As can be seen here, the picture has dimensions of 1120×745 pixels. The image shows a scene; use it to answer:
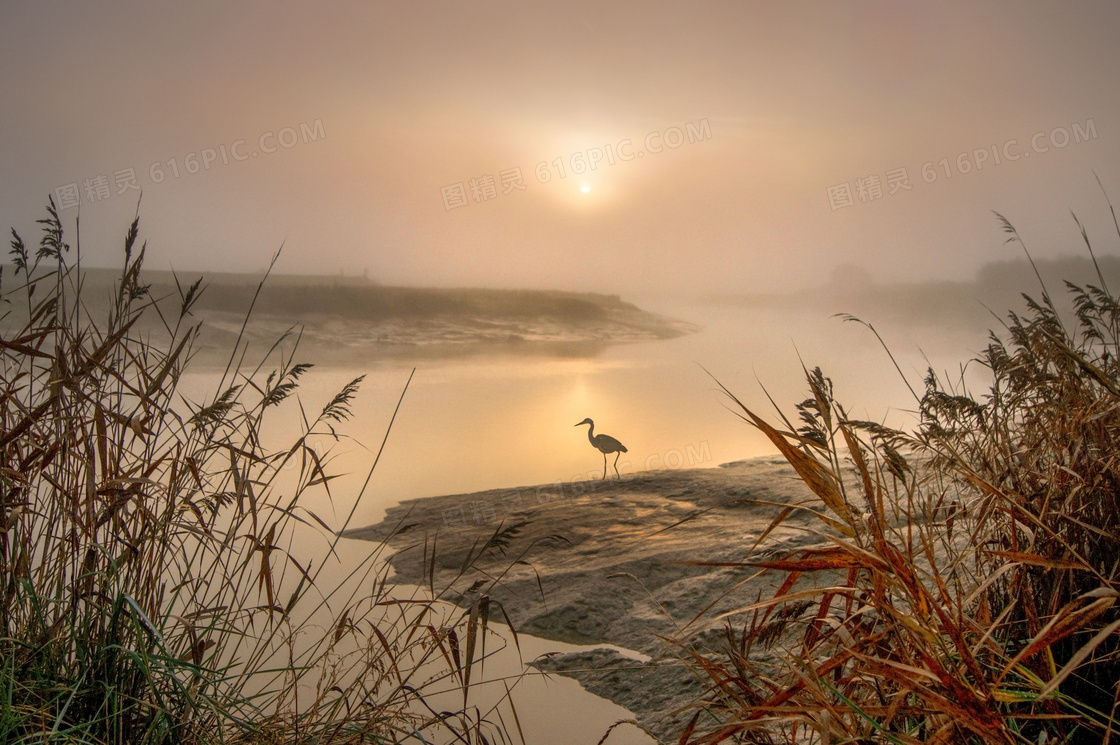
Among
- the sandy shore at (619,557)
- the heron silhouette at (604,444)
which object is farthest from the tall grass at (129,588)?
the heron silhouette at (604,444)

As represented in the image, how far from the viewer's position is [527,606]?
85.4 inches

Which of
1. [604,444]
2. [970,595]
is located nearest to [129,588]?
[970,595]

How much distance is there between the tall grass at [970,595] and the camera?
85 cm

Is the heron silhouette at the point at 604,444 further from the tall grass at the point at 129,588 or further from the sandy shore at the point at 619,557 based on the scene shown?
the tall grass at the point at 129,588

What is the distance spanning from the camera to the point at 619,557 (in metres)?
2.40


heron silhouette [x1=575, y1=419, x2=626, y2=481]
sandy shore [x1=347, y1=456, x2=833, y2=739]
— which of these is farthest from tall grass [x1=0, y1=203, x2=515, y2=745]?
heron silhouette [x1=575, y1=419, x2=626, y2=481]

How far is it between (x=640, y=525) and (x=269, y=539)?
67.4 inches

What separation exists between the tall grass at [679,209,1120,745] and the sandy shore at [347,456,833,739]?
9.3 inches

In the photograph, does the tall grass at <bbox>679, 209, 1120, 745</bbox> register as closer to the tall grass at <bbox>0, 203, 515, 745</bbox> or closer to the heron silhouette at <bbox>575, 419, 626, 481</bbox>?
the tall grass at <bbox>0, 203, 515, 745</bbox>

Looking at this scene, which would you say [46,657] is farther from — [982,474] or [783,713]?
[982,474]

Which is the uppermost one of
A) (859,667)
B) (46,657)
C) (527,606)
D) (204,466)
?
(204,466)

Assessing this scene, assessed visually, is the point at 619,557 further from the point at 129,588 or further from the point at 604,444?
the point at 129,588

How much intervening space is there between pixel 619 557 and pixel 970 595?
5.03 feet

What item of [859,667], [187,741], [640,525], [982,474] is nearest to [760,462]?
[640,525]
